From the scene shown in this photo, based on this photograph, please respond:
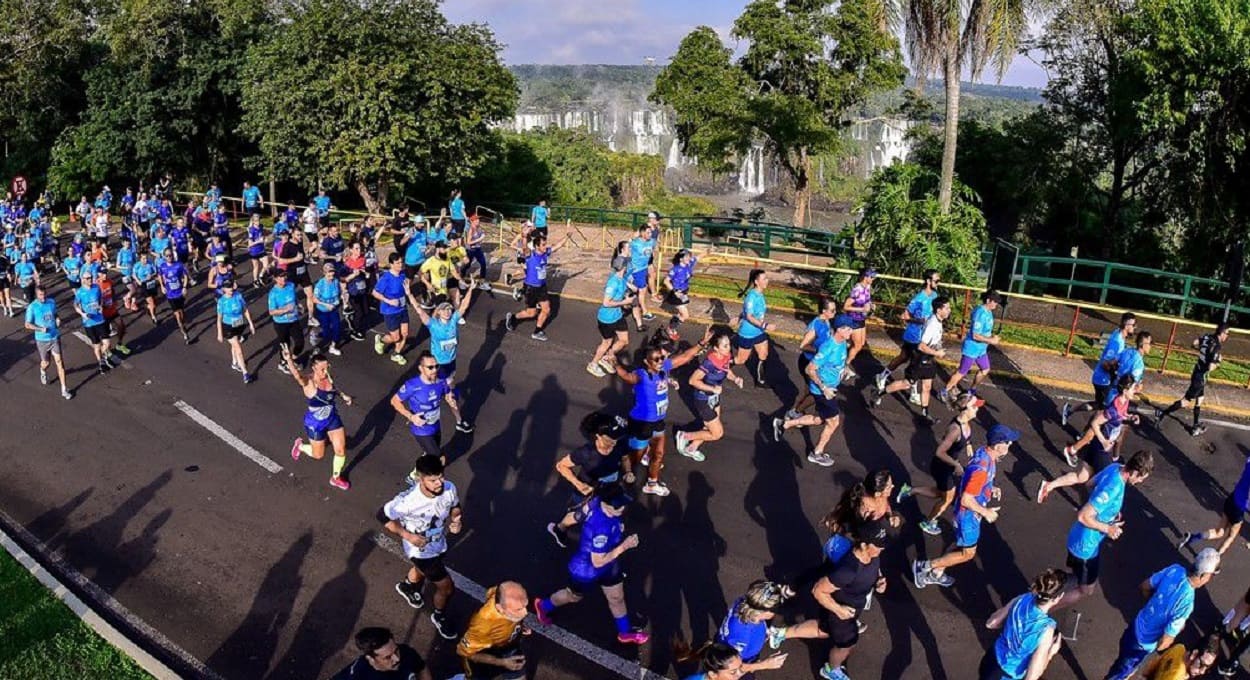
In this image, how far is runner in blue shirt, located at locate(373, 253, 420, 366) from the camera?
12.5m

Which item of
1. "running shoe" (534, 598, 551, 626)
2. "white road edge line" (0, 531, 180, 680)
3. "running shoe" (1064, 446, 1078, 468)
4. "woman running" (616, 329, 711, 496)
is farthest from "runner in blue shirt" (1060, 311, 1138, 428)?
"white road edge line" (0, 531, 180, 680)

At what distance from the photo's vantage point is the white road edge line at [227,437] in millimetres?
10109

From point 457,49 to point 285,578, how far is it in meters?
24.0

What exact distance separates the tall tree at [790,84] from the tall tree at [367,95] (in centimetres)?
816

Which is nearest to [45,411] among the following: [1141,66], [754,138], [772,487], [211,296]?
[211,296]

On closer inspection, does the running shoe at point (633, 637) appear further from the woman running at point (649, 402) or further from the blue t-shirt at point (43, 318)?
the blue t-shirt at point (43, 318)

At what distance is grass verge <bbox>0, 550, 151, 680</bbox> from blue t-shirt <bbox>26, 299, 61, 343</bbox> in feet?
20.5

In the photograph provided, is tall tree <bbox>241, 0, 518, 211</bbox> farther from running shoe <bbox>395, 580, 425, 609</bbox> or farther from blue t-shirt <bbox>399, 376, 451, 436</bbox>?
running shoe <bbox>395, 580, 425, 609</bbox>

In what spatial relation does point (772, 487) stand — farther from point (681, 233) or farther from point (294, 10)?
point (294, 10)

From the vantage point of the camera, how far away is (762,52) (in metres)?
29.2

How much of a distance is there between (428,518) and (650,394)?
2.76 meters

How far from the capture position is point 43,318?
12.4 metres

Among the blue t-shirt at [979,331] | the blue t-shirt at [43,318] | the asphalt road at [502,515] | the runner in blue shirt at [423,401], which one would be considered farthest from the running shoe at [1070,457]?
the blue t-shirt at [43,318]

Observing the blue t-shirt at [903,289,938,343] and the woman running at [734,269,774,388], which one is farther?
the blue t-shirt at [903,289,938,343]
